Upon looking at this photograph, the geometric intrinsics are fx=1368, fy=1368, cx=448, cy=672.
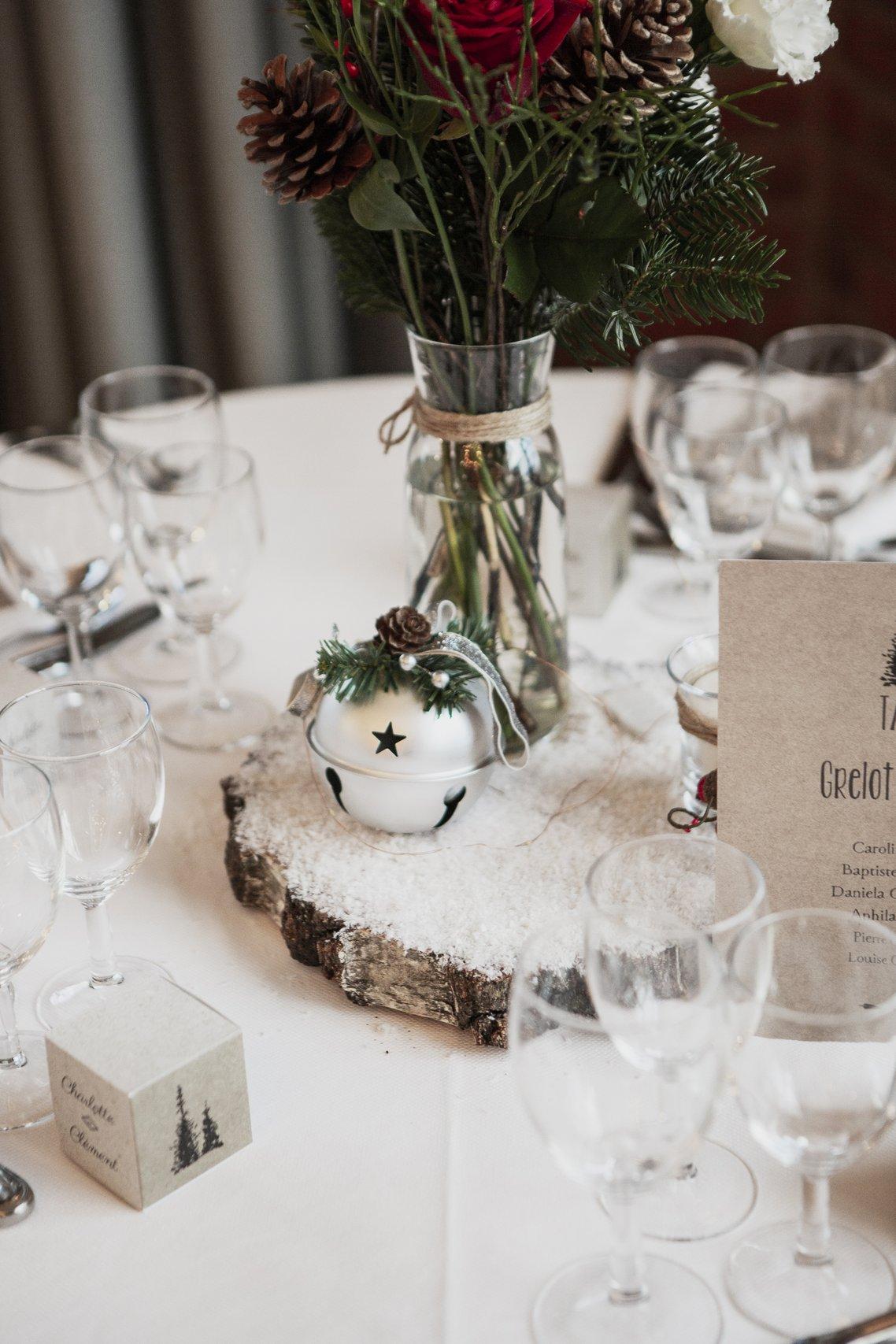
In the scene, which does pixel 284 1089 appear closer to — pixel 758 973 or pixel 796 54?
pixel 758 973

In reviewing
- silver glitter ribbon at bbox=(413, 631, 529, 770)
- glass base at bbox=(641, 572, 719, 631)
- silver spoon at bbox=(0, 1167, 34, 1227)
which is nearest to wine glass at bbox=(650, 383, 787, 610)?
Result: glass base at bbox=(641, 572, 719, 631)

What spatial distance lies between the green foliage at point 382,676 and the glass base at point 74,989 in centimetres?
20

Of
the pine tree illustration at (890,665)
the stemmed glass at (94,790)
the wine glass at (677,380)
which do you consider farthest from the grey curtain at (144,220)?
the pine tree illustration at (890,665)

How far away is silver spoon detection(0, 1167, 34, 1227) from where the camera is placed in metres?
0.68

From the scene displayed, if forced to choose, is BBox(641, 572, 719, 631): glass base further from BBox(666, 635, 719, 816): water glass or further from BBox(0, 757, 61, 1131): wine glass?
BBox(0, 757, 61, 1131): wine glass

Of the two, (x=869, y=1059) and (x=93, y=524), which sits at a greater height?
(x=93, y=524)

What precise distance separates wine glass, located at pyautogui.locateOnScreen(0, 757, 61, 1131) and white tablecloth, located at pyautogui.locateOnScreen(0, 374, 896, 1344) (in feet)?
0.09

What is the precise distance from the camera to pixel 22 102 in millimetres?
2127

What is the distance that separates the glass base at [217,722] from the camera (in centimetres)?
107

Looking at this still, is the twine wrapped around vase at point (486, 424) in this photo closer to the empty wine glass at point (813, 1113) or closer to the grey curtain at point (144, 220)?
the empty wine glass at point (813, 1113)

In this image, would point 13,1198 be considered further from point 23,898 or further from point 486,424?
point 486,424

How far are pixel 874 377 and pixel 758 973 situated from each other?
765 mm

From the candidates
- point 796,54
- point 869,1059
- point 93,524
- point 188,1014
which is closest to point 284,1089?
point 188,1014

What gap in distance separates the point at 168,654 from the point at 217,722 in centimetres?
14
